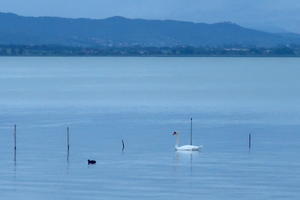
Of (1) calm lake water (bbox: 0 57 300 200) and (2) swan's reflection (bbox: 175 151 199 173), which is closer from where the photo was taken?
(1) calm lake water (bbox: 0 57 300 200)

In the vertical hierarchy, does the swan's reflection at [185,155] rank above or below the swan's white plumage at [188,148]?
below

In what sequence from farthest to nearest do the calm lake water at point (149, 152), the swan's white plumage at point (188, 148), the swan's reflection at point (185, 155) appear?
1. the swan's white plumage at point (188, 148)
2. the swan's reflection at point (185, 155)
3. the calm lake water at point (149, 152)

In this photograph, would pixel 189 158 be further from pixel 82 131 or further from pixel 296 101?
pixel 296 101

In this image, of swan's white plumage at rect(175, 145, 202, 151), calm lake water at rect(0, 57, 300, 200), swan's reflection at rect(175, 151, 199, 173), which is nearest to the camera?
calm lake water at rect(0, 57, 300, 200)

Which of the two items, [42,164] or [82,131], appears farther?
[82,131]

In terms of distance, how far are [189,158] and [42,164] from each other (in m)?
7.17

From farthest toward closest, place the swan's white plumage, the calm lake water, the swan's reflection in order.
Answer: the swan's white plumage, the swan's reflection, the calm lake water

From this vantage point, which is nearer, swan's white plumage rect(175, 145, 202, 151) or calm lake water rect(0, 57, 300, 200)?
calm lake water rect(0, 57, 300, 200)

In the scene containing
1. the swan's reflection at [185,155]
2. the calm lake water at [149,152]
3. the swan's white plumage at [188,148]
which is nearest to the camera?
the calm lake water at [149,152]

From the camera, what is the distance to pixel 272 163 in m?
47.7

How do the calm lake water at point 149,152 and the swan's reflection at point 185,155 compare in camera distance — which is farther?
the swan's reflection at point 185,155

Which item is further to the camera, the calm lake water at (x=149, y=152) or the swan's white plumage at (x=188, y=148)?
the swan's white plumage at (x=188, y=148)

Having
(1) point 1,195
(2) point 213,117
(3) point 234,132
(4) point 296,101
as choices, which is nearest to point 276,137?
(3) point 234,132

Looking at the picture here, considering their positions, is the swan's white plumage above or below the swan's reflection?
above
